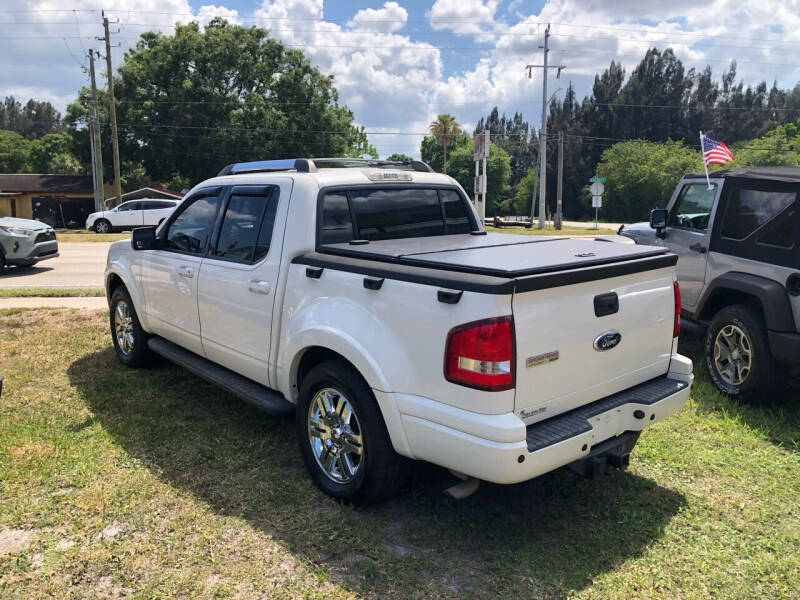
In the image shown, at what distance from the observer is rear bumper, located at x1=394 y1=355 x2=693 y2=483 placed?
110 inches

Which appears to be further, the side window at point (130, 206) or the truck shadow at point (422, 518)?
the side window at point (130, 206)

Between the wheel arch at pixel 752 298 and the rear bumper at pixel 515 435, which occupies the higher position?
the wheel arch at pixel 752 298

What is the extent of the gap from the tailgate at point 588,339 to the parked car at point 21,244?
1398 centimetres

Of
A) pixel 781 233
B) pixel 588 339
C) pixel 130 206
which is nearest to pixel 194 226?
pixel 588 339

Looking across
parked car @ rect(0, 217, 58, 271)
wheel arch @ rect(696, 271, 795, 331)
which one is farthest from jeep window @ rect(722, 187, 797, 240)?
parked car @ rect(0, 217, 58, 271)

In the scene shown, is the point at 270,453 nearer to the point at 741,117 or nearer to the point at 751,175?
the point at 751,175

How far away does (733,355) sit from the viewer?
551cm

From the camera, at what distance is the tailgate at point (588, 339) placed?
2.92 m

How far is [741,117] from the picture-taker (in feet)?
276

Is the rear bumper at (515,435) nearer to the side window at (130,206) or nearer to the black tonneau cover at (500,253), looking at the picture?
the black tonneau cover at (500,253)

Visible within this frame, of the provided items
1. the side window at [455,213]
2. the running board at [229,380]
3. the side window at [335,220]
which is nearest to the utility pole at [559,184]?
the side window at [455,213]

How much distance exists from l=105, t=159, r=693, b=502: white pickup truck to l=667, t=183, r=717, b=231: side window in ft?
9.64

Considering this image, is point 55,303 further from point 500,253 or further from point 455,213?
point 500,253

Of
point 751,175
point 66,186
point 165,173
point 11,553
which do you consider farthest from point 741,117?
point 11,553
